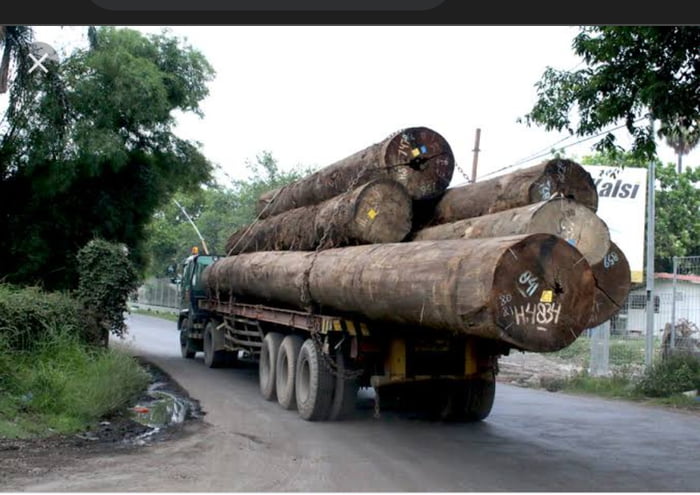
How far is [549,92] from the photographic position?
936cm

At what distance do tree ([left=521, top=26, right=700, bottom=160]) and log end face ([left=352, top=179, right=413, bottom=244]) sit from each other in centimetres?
204

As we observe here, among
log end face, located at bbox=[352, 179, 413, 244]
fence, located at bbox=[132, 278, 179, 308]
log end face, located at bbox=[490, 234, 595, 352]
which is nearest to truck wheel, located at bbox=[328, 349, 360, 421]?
log end face, located at bbox=[352, 179, 413, 244]

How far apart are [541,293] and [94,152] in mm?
11601

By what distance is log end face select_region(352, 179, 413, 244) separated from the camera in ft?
29.2

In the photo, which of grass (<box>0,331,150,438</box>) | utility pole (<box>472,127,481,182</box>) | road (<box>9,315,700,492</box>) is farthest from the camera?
utility pole (<box>472,127,481,182</box>)

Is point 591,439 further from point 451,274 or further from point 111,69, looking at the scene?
point 111,69

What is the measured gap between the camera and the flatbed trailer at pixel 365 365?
894 centimetres

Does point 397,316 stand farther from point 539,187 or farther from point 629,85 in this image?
point 629,85

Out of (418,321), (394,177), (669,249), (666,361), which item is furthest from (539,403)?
(669,249)

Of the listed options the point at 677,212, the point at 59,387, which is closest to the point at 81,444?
the point at 59,387

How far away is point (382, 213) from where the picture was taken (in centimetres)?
895

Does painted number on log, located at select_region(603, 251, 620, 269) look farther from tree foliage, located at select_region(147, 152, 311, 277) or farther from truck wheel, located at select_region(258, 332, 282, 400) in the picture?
tree foliage, located at select_region(147, 152, 311, 277)

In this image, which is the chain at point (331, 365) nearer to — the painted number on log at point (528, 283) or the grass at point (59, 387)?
the grass at point (59, 387)

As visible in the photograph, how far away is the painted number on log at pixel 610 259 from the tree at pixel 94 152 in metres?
9.57
